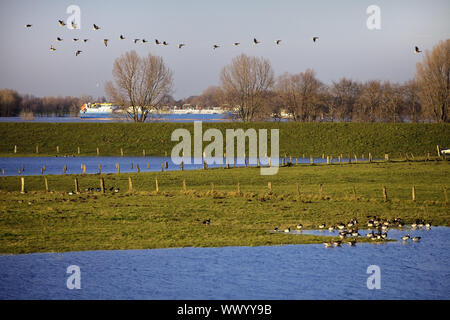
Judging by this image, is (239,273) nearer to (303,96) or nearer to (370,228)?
(370,228)

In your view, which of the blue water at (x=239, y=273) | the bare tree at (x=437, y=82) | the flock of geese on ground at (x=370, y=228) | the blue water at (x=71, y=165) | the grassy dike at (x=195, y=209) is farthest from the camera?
the bare tree at (x=437, y=82)

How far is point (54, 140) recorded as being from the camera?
366ft

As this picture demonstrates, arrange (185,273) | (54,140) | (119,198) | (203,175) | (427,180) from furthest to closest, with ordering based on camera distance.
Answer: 1. (54,140)
2. (203,175)
3. (427,180)
4. (119,198)
5. (185,273)

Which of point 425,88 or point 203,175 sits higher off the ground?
point 425,88

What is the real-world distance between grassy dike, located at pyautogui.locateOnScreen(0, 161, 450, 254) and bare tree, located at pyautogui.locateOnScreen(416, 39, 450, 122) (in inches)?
2829

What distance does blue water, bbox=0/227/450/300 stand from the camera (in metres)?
24.5

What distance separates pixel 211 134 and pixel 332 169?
47.3 metres

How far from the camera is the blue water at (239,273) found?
2453 centimetres

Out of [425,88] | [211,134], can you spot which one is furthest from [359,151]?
[425,88]

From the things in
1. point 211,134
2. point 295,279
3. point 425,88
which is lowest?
point 295,279

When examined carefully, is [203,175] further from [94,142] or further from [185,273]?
[94,142]

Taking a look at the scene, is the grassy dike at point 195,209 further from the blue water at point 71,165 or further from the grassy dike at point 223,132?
the grassy dike at point 223,132

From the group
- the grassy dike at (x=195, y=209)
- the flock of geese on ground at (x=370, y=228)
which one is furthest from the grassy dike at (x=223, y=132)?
the flock of geese on ground at (x=370, y=228)

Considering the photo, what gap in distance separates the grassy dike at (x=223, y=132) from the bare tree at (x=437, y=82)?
16.5 meters
